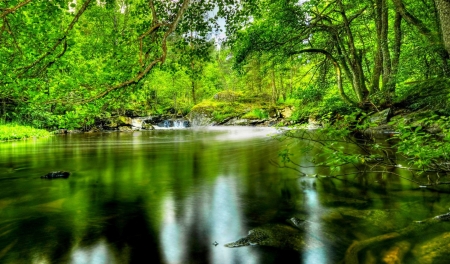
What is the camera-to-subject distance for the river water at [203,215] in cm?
367

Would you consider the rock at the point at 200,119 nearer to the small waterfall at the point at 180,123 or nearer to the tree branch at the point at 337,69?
the small waterfall at the point at 180,123

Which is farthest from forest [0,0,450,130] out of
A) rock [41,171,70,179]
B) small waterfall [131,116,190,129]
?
small waterfall [131,116,190,129]

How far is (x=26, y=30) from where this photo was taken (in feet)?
24.9

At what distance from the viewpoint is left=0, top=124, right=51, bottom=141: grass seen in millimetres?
21359

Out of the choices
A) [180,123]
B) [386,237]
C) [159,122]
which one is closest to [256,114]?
[180,123]

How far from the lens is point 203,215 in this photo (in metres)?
5.36

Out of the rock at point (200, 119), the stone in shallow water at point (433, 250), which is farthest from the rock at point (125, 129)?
the stone in shallow water at point (433, 250)

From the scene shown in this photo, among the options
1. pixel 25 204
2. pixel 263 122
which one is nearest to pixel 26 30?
pixel 25 204

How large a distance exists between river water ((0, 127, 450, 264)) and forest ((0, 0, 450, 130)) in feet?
6.53

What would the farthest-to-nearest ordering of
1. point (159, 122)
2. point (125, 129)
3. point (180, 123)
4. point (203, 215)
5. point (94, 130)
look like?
1. point (180, 123)
2. point (159, 122)
3. point (125, 129)
4. point (94, 130)
5. point (203, 215)

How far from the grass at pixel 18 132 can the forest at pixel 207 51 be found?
80.6 inches

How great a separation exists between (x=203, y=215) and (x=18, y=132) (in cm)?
2418

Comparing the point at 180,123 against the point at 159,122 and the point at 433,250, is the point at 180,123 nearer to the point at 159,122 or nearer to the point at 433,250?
the point at 159,122

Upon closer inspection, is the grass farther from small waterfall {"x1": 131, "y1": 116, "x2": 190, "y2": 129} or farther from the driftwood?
the driftwood
